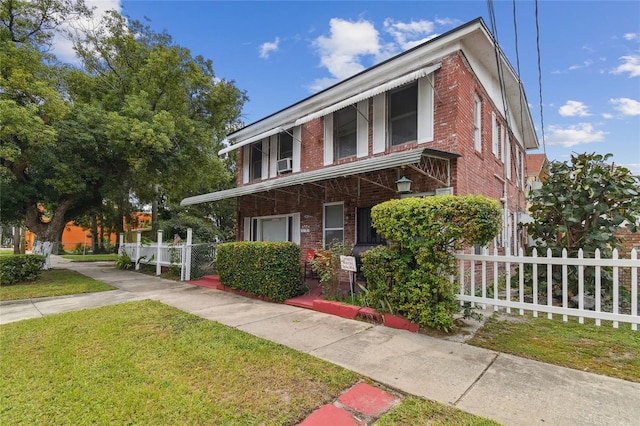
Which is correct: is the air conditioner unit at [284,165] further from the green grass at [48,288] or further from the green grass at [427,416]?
the green grass at [427,416]

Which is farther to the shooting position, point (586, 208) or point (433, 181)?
point (433, 181)

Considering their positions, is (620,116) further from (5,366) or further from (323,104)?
(5,366)

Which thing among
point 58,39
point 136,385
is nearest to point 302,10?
point 136,385

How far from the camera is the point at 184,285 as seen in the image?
9609 mm

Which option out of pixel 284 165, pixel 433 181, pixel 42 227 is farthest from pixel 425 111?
pixel 42 227

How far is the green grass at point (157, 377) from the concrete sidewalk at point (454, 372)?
43 cm

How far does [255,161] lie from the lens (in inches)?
506

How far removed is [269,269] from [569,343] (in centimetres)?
536

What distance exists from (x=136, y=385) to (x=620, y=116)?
581 inches

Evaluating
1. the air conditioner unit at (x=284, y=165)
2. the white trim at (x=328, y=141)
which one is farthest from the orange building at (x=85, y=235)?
the white trim at (x=328, y=141)

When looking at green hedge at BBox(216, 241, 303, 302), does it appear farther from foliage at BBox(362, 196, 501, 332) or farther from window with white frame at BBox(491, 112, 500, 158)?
window with white frame at BBox(491, 112, 500, 158)

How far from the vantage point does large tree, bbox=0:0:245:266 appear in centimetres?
932

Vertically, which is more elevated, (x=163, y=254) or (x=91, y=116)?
(x=91, y=116)

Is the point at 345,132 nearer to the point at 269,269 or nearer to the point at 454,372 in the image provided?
the point at 269,269
